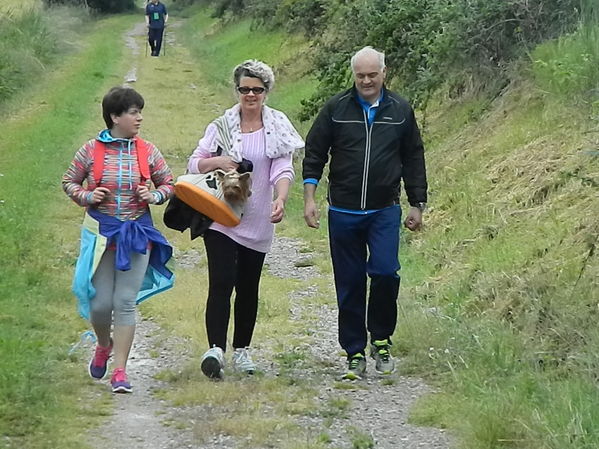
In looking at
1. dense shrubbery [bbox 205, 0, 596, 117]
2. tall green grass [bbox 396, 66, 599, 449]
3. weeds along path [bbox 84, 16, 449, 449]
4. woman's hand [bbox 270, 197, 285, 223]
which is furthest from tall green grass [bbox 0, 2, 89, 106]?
woman's hand [bbox 270, 197, 285, 223]

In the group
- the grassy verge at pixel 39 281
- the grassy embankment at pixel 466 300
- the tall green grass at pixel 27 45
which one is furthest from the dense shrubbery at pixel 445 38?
the tall green grass at pixel 27 45

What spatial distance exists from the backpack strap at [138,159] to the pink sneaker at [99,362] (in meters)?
0.99

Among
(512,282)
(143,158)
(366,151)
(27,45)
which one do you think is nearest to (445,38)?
(512,282)

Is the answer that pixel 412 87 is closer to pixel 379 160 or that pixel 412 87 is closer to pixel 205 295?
pixel 205 295

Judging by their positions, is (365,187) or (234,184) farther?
(365,187)

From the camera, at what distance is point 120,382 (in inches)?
257

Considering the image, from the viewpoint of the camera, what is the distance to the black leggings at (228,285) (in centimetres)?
671

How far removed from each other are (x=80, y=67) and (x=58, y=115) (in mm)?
8299

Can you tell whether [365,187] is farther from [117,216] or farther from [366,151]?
[117,216]

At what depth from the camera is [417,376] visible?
695cm

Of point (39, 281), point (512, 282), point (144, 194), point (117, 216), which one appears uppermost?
point (144, 194)

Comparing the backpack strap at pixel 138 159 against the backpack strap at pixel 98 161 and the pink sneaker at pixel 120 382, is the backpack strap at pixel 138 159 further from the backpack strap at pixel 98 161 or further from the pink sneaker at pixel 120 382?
the pink sneaker at pixel 120 382

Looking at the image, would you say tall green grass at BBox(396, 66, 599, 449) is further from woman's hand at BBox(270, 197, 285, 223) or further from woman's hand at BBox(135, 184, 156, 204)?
woman's hand at BBox(135, 184, 156, 204)

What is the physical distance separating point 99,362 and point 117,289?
49 cm
